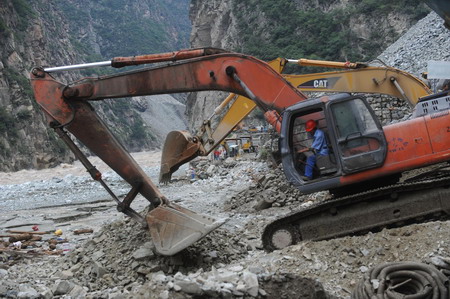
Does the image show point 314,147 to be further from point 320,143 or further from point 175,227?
point 175,227

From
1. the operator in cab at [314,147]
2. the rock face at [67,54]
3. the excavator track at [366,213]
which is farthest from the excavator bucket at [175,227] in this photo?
the rock face at [67,54]

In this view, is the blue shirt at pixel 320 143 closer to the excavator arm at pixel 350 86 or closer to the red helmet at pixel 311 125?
the red helmet at pixel 311 125

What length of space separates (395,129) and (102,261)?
165 inches

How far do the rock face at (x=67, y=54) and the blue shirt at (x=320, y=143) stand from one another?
40900mm

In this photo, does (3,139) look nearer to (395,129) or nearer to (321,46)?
(321,46)

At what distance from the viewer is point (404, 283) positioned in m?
4.87

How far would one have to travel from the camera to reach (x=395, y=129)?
6645 mm

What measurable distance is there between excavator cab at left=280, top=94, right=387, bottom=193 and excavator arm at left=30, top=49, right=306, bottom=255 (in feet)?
1.17

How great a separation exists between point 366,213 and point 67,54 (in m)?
81.1

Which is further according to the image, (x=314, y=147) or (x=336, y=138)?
(x=314, y=147)

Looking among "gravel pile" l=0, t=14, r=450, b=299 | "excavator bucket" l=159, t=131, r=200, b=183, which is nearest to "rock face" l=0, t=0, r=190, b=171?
"excavator bucket" l=159, t=131, r=200, b=183

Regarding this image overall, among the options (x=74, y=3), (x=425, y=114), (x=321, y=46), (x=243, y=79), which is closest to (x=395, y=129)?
(x=425, y=114)

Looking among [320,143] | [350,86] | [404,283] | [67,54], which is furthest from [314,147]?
[67,54]

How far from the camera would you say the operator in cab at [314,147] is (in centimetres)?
665
